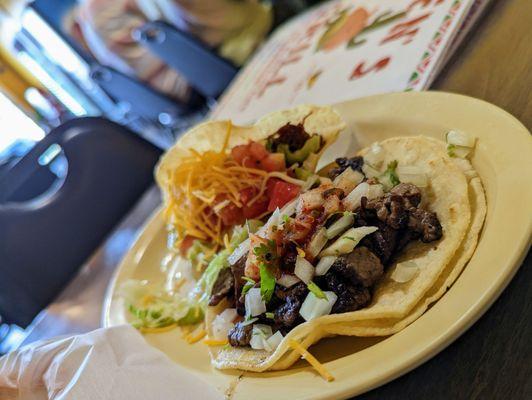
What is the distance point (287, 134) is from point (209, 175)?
0.29m

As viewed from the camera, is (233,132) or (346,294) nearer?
(346,294)

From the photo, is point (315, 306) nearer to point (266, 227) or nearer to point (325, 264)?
point (325, 264)

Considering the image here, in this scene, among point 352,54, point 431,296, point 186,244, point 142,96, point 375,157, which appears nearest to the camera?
point 431,296

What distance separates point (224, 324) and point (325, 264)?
14.0 inches

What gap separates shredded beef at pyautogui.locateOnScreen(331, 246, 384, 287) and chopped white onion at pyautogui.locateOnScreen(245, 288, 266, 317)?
0.62 ft

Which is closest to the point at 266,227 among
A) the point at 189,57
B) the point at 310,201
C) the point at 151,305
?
the point at 310,201

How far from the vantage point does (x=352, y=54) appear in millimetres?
2041

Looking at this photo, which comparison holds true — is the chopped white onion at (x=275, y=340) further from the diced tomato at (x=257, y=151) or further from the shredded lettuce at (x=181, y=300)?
the diced tomato at (x=257, y=151)

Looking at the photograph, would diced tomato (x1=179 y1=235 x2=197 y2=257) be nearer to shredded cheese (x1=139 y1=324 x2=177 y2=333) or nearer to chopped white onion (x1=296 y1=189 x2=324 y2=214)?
shredded cheese (x1=139 y1=324 x2=177 y2=333)

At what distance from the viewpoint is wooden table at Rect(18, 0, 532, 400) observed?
820 millimetres

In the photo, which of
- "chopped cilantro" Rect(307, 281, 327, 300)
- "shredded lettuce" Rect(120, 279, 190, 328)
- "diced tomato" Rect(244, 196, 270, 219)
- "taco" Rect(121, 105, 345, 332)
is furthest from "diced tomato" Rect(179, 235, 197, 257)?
"chopped cilantro" Rect(307, 281, 327, 300)

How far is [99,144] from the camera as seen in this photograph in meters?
2.76

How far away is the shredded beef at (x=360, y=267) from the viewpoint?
1.05m

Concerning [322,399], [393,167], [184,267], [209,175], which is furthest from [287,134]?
[322,399]
